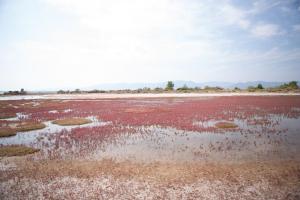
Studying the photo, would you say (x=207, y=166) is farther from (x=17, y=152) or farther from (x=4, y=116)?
(x=4, y=116)

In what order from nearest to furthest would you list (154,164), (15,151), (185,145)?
(154,164) → (15,151) → (185,145)

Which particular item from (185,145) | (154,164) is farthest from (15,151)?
(185,145)

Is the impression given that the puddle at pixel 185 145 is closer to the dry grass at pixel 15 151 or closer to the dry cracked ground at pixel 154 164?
the dry cracked ground at pixel 154 164

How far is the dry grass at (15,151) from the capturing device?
14720mm

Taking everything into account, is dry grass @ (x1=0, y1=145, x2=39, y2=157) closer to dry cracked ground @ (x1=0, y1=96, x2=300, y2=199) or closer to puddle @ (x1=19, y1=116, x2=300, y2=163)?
dry cracked ground @ (x1=0, y1=96, x2=300, y2=199)

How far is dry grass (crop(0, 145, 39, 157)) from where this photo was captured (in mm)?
14720

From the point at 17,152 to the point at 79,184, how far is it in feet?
24.8

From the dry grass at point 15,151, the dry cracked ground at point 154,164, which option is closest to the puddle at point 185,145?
the dry cracked ground at point 154,164

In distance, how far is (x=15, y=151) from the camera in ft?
50.1

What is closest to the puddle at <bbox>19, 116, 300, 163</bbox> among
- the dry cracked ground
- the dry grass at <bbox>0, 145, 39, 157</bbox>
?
the dry cracked ground

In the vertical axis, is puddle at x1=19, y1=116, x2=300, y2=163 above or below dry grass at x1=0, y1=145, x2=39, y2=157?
above

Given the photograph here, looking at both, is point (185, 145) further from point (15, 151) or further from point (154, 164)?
point (15, 151)

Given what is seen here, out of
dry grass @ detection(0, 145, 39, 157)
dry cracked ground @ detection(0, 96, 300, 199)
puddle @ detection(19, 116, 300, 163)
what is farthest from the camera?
dry grass @ detection(0, 145, 39, 157)

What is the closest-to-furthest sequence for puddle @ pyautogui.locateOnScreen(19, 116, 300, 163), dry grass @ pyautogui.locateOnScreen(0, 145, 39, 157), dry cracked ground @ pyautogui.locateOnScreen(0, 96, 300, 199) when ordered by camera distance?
dry cracked ground @ pyautogui.locateOnScreen(0, 96, 300, 199) → puddle @ pyautogui.locateOnScreen(19, 116, 300, 163) → dry grass @ pyautogui.locateOnScreen(0, 145, 39, 157)
